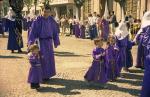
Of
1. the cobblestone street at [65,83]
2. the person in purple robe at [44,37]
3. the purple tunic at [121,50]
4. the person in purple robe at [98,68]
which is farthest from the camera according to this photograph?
the purple tunic at [121,50]

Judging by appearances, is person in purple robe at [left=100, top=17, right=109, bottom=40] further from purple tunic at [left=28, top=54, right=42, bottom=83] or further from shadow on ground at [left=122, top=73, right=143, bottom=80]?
purple tunic at [left=28, top=54, right=42, bottom=83]

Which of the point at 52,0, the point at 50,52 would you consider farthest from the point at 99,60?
the point at 52,0

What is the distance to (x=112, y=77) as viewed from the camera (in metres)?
10.1

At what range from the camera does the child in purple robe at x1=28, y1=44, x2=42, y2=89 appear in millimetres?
9086

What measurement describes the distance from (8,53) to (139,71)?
20.8 ft

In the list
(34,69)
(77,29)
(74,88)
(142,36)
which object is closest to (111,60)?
(142,36)

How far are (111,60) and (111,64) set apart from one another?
4.1 inches

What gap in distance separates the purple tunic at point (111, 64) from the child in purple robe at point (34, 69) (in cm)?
183

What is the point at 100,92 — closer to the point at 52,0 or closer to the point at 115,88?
the point at 115,88

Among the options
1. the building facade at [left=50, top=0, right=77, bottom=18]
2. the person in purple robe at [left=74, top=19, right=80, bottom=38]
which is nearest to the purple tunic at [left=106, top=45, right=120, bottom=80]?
the person in purple robe at [left=74, top=19, right=80, bottom=38]

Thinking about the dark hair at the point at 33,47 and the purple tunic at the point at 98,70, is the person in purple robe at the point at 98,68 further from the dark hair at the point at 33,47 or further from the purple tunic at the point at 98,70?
the dark hair at the point at 33,47

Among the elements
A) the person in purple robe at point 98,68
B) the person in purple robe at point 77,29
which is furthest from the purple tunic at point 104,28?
the person in purple robe at point 98,68

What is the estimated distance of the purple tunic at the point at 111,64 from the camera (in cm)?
1008

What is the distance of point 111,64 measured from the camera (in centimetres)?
1021
